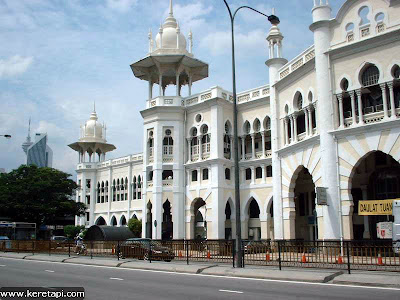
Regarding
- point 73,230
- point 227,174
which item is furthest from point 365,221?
point 73,230

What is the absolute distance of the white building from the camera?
924 inches

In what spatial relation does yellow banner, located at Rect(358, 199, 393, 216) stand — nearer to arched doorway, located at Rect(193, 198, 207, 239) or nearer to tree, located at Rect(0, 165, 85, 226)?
arched doorway, located at Rect(193, 198, 207, 239)

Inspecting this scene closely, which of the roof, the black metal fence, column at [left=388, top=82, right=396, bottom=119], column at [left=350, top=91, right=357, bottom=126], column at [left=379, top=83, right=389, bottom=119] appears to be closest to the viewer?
the black metal fence

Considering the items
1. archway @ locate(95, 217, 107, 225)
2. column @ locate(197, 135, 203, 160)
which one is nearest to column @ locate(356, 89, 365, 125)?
column @ locate(197, 135, 203, 160)

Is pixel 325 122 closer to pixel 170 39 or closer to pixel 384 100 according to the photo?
pixel 384 100

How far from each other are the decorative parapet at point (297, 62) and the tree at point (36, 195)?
98.3ft

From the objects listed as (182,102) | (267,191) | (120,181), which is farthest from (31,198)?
(267,191)

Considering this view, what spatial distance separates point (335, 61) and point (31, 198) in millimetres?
36552

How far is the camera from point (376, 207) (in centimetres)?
2358

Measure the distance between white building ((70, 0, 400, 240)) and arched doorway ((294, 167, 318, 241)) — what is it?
79 millimetres

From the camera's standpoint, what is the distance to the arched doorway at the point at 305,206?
32.9 meters

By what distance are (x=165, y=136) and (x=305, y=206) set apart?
44.0 feet

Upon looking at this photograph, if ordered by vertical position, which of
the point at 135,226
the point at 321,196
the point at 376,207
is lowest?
the point at 135,226

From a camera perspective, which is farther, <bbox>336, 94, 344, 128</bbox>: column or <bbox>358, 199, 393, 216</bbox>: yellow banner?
<bbox>336, 94, 344, 128</bbox>: column
